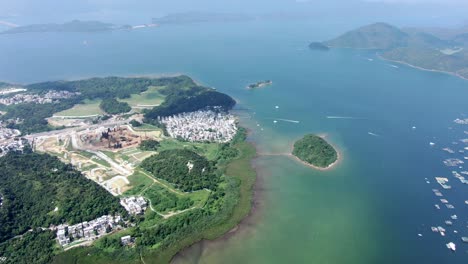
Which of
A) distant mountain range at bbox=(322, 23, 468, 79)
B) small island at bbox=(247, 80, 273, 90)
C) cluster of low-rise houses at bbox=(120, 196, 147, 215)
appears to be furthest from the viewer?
distant mountain range at bbox=(322, 23, 468, 79)

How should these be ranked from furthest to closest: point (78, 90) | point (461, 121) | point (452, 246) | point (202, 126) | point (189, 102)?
point (78, 90) → point (189, 102) → point (461, 121) → point (202, 126) → point (452, 246)

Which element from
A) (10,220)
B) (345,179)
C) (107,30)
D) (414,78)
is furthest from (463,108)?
(107,30)

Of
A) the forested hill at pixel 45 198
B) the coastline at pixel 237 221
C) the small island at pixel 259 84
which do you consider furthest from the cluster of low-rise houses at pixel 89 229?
the small island at pixel 259 84

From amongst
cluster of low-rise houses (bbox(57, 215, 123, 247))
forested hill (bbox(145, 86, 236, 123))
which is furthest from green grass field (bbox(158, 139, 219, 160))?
cluster of low-rise houses (bbox(57, 215, 123, 247))

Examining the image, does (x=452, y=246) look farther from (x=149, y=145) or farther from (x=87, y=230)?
(x=149, y=145)

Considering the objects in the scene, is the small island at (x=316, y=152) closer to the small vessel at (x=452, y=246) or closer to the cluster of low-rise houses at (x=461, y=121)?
the small vessel at (x=452, y=246)

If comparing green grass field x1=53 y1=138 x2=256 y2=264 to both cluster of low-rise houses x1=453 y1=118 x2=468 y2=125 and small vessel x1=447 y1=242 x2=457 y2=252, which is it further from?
cluster of low-rise houses x1=453 y1=118 x2=468 y2=125

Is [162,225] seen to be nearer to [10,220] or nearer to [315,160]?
[10,220]

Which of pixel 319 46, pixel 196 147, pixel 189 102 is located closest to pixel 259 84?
pixel 189 102
